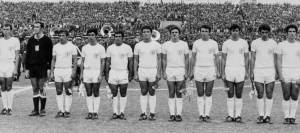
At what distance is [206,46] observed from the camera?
9.74 metres

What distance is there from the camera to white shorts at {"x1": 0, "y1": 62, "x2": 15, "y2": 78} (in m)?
10.4

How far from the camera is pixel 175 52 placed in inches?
387

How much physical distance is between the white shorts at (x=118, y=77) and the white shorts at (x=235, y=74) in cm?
240

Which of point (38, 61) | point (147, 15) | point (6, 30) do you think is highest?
point (147, 15)

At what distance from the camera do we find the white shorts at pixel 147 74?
988cm

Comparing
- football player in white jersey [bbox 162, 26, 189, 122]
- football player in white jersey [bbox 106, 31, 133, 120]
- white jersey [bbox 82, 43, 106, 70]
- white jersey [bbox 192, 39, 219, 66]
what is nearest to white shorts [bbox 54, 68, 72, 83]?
white jersey [bbox 82, 43, 106, 70]

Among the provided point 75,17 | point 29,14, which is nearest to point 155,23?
point 75,17

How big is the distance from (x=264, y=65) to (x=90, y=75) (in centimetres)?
404

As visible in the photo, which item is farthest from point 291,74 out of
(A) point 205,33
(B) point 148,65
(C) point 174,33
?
(B) point 148,65

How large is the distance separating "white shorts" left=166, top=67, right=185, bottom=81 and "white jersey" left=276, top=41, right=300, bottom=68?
222 cm

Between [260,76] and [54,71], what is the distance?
4.86m

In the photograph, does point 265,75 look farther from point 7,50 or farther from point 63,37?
point 7,50

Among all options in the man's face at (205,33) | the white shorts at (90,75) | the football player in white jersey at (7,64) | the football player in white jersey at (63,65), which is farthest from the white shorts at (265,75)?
the football player in white jersey at (7,64)

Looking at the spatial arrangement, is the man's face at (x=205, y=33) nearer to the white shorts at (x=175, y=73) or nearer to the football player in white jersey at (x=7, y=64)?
the white shorts at (x=175, y=73)
